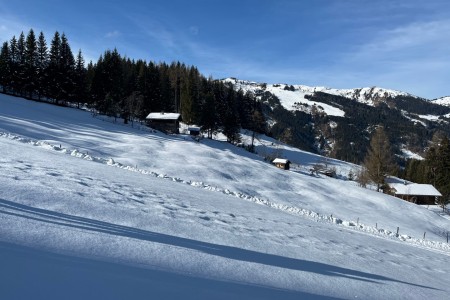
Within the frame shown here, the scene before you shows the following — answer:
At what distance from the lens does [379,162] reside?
185 ft

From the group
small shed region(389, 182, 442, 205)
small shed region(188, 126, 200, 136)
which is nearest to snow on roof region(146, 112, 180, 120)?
small shed region(188, 126, 200, 136)

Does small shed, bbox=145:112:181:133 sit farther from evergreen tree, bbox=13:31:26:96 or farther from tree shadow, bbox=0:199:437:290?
tree shadow, bbox=0:199:437:290

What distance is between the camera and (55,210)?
8.77 m

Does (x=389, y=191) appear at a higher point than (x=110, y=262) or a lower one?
lower

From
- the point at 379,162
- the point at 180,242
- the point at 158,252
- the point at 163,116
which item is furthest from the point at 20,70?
the point at 158,252

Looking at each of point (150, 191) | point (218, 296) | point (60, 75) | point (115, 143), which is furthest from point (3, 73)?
point (218, 296)

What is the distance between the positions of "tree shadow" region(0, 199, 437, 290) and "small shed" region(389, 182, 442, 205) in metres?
61.1

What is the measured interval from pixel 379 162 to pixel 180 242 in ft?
179

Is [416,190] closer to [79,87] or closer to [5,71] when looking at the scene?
[79,87]

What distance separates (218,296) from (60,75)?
223 feet

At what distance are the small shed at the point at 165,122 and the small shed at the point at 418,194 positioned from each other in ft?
138

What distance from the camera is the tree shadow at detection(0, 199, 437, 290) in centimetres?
786

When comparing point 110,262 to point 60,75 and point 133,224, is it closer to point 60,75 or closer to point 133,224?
point 133,224

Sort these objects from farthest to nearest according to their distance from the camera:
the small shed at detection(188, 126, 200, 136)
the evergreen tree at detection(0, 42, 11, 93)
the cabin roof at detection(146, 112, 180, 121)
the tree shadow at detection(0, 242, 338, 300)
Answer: the small shed at detection(188, 126, 200, 136) < the cabin roof at detection(146, 112, 180, 121) < the evergreen tree at detection(0, 42, 11, 93) < the tree shadow at detection(0, 242, 338, 300)
